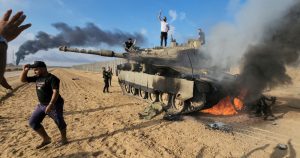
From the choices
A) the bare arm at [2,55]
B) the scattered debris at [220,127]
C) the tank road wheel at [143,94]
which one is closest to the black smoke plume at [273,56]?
the scattered debris at [220,127]

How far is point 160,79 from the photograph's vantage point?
549 inches

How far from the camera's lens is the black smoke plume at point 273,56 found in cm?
1027

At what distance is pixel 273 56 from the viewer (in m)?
11.4

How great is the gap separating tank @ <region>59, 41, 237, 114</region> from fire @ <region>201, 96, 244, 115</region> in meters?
0.27

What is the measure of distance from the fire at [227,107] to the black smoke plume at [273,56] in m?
0.52

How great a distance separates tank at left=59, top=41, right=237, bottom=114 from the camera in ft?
38.2

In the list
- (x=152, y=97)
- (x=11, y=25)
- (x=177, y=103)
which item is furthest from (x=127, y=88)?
(x=11, y=25)

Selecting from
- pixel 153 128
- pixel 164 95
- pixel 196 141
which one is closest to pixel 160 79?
pixel 164 95

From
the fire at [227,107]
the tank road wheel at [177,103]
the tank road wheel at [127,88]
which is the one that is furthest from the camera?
the tank road wheel at [127,88]

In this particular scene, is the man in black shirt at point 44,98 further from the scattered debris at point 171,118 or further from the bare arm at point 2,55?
the bare arm at point 2,55

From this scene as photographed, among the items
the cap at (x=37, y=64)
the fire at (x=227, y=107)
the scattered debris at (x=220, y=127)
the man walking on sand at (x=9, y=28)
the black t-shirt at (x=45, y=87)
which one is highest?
the man walking on sand at (x=9, y=28)

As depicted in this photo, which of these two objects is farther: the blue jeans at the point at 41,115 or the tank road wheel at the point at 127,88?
the tank road wheel at the point at 127,88

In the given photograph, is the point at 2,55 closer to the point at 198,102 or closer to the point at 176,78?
the point at 198,102

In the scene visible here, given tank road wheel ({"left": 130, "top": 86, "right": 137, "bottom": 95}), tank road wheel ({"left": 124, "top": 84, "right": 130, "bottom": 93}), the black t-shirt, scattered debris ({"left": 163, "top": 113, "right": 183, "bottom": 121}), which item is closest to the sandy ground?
scattered debris ({"left": 163, "top": 113, "right": 183, "bottom": 121})
